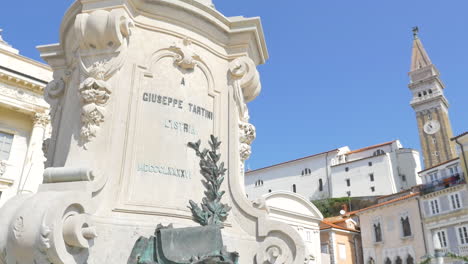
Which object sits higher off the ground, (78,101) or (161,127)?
(78,101)

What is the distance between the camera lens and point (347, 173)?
63.5 metres

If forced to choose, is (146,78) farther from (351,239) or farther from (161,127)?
(351,239)

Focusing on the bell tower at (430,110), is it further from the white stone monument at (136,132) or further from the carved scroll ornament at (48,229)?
the carved scroll ornament at (48,229)

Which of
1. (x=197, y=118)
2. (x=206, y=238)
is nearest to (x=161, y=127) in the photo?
(x=197, y=118)

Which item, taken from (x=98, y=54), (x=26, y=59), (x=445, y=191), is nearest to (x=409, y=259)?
(x=445, y=191)

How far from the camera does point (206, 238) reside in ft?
14.0

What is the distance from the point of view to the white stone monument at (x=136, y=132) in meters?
3.85

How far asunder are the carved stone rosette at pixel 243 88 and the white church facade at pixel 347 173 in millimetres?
56742

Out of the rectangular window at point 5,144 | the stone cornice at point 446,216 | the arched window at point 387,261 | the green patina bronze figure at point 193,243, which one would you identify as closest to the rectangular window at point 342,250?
the arched window at point 387,261

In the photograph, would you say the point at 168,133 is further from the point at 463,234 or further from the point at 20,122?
the point at 463,234

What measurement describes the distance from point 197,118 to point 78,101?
4.91 ft

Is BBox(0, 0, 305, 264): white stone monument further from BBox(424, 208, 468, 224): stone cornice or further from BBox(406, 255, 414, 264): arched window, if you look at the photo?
BBox(406, 255, 414, 264): arched window

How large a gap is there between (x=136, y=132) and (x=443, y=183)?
3598 centimetres

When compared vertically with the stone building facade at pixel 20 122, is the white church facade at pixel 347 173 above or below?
above
